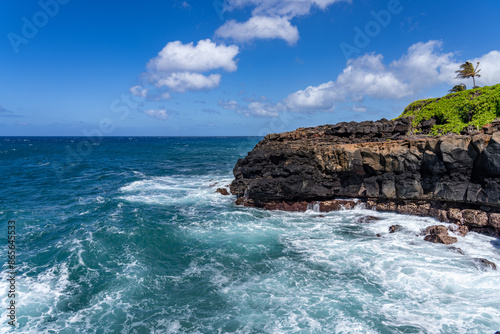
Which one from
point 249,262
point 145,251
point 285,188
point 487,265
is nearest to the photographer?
point 487,265

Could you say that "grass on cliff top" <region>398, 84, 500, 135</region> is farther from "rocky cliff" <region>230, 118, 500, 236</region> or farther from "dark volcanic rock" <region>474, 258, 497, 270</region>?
"dark volcanic rock" <region>474, 258, 497, 270</region>

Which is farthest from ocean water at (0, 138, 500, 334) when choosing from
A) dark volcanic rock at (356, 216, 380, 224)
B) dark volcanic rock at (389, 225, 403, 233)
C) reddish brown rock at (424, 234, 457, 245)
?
reddish brown rock at (424, 234, 457, 245)

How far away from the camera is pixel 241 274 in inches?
689

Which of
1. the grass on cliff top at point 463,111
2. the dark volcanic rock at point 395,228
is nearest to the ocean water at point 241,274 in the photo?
the dark volcanic rock at point 395,228

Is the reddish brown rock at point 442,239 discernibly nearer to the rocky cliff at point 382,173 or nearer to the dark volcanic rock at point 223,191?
the rocky cliff at point 382,173

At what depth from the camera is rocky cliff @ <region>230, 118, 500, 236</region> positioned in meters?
21.7

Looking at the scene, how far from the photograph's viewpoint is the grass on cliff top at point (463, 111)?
29203mm

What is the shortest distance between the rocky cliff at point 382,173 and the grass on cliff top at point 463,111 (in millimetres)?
2108

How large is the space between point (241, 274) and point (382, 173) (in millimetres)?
16971

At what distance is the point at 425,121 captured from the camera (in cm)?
3472

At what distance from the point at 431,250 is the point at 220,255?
14.4 meters

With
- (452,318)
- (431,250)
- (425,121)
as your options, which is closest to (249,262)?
(452,318)

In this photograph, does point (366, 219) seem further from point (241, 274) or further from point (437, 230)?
point (241, 274)

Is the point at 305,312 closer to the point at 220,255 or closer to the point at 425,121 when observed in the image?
the point at 220,255
